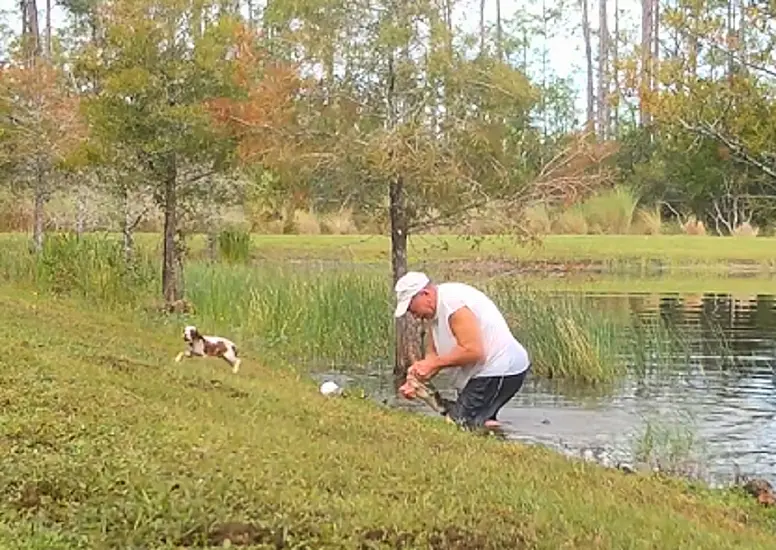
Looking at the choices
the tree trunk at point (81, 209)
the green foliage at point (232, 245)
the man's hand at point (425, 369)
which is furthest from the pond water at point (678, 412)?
the green foliage at point (232, 245)

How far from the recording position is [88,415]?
646cm

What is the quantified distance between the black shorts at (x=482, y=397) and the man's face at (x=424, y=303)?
72 centimetres

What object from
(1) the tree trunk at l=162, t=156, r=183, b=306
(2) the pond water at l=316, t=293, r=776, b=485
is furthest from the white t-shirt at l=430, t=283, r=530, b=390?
(1) the tree trunk at l=162, t=156, r=183, b=306

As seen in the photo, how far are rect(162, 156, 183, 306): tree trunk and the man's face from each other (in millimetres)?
7360

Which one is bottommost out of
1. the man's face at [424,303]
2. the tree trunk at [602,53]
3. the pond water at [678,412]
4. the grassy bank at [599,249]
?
the pond water at [678,412]

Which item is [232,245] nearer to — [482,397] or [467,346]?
[482,397]

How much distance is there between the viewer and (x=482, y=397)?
9750mm

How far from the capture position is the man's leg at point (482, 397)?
9688 mm

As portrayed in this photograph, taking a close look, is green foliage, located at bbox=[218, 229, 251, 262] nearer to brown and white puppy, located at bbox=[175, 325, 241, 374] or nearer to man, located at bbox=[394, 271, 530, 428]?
brown and white puppy, located at bbox=[175, 325, 241, 374]

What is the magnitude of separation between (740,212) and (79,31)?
19141 mm

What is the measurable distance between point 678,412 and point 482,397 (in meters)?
3.75

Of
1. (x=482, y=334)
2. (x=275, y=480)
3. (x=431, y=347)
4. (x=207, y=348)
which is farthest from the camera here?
(x=207, y=348)

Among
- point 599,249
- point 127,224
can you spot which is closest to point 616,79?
point 127,224

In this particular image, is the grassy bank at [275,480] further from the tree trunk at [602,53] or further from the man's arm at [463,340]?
the tree trunk at [602,53]
